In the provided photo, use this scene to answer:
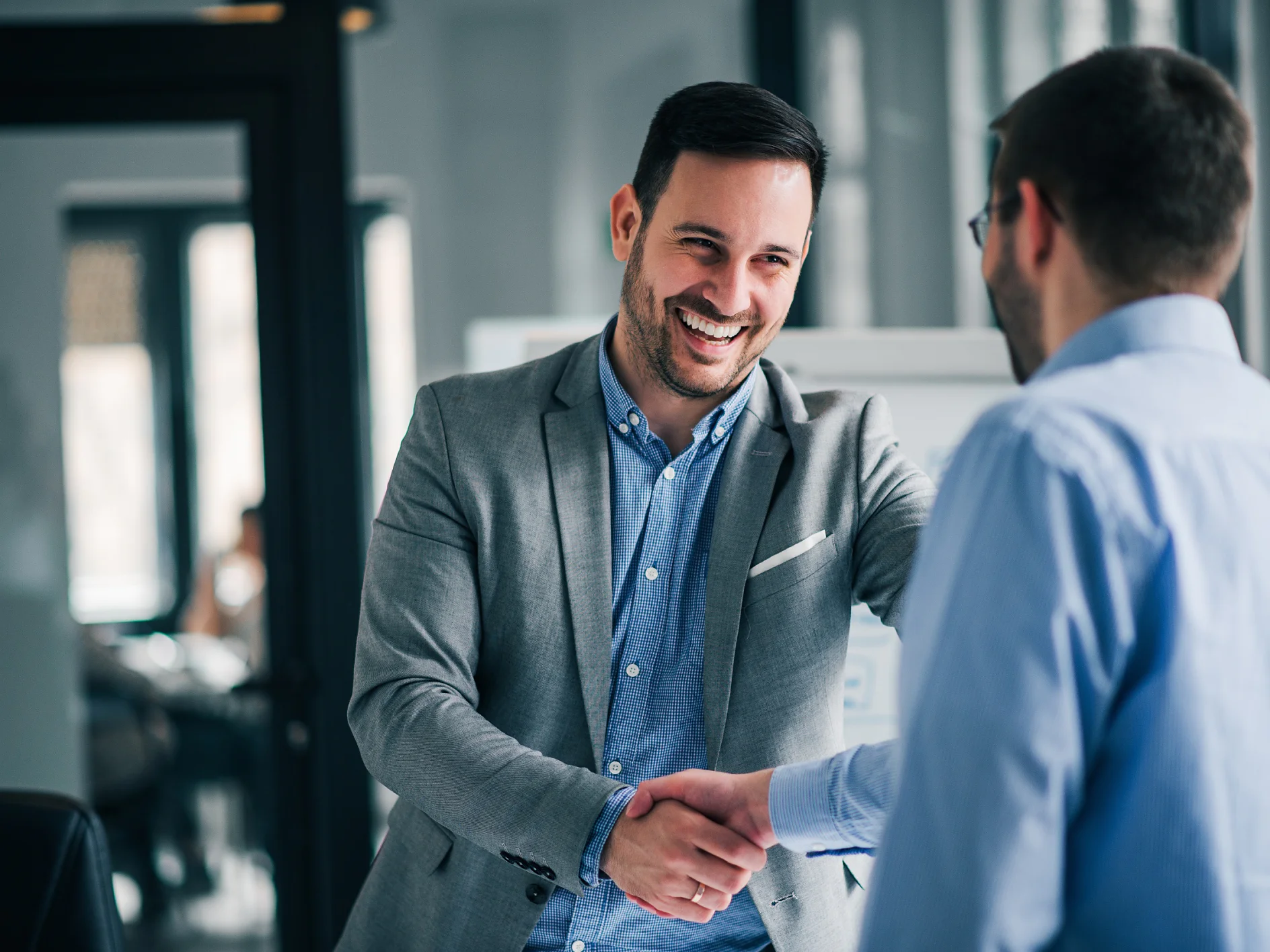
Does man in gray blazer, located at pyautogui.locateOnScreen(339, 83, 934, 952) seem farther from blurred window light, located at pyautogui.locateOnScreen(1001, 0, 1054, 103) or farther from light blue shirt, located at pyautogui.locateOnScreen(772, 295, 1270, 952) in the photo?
blurred window light, located at pyautogui.locateOnScreen(1001, 0, 1054, 103)

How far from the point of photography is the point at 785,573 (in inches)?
56.5

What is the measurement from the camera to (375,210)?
500 centimetres

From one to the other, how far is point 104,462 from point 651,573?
5.96 feet

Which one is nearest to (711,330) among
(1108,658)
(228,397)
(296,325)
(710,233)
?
(710,233)

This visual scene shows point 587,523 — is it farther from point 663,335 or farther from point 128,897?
point 128,897

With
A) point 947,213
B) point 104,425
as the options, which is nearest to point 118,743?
point 104,425

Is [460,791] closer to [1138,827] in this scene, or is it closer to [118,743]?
[1138,827]

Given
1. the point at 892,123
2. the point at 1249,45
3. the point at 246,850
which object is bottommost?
the point at 246,850

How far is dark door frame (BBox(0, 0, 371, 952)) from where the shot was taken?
106 inches

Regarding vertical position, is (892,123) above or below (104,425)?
above

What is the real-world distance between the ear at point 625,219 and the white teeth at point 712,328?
16 cm

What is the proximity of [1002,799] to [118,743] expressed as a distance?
8.38 feet

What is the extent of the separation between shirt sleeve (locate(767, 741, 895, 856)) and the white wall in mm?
2060

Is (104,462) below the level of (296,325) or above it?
below
